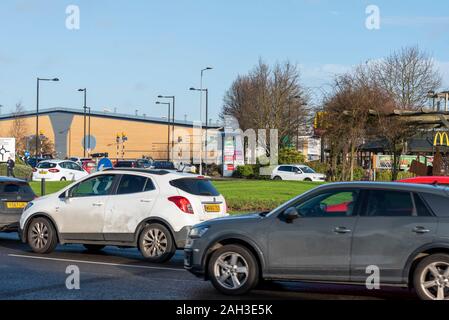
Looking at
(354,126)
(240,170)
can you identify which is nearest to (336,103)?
(354,126)

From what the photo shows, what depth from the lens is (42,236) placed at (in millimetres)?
13094

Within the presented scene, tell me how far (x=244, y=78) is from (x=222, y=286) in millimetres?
58949

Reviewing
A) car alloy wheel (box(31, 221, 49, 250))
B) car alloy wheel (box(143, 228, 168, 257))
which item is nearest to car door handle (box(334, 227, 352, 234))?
car alloy wheel (box(143, 228, 168, 257))

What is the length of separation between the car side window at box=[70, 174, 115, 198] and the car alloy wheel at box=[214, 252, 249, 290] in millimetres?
4220

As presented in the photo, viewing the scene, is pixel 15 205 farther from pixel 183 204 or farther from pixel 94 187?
pixel 183 204

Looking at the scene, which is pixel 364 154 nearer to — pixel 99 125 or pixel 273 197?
pixel 273 197

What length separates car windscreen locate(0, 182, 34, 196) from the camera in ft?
50.0

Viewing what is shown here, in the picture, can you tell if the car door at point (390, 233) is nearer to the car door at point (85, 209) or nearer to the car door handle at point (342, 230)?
the car door handle at point (342, 230)

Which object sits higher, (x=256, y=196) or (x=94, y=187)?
(x=94, y=187)

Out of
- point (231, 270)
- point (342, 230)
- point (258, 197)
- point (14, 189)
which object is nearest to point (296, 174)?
point (258, 197)

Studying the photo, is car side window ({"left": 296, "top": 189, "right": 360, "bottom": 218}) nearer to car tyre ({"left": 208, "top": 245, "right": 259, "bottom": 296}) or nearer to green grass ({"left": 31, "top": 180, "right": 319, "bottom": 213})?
car tyre ({"left": 208, "top": 245, "right": 259, "bottom": 296})

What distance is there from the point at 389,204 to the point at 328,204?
0.80 metres

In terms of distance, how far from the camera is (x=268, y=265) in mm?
8828

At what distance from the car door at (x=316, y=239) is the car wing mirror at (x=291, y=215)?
4 centimetres
